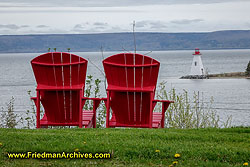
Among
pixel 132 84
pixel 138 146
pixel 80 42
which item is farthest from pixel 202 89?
pixel 80 42

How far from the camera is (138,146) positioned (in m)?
4.06

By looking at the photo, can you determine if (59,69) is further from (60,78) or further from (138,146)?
(138,146)

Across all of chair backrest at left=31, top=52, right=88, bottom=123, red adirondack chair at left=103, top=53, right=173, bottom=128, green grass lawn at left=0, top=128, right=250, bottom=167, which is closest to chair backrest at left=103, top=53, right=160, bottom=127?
red adirondack chair at left=103, top=53, right=173, bottom=128

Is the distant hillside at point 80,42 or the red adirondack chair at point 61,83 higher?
the red adirondack chair at point 61,83

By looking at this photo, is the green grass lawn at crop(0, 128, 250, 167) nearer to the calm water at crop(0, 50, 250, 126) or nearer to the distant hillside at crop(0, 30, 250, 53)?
the calm water at crop(0, 50, 250, 126)

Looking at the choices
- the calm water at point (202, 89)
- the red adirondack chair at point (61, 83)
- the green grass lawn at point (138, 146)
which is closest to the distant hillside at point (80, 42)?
the calm water at point (202, 89)

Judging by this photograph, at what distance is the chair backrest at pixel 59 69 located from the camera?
5805mm

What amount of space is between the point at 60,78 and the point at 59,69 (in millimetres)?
119

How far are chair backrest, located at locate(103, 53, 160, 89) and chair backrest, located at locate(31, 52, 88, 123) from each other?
Result: 0.37 m

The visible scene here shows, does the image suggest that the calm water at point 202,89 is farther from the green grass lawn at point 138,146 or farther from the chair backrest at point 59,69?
the green grass lawn at point 138,146

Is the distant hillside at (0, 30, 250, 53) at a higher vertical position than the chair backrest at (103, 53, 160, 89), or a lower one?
lower

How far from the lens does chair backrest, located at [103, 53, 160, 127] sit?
573 cm

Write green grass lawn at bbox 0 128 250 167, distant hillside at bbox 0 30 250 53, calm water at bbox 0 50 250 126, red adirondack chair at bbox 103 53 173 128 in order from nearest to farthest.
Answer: green grass lawn at bbox 0 128 250 167 < red adirondack chair at bbox 103 53 173 128 < calm water at bbox 0 50 250 126 < distant hillside at bbox 0 30 250 53

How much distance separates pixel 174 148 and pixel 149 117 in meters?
1.85
